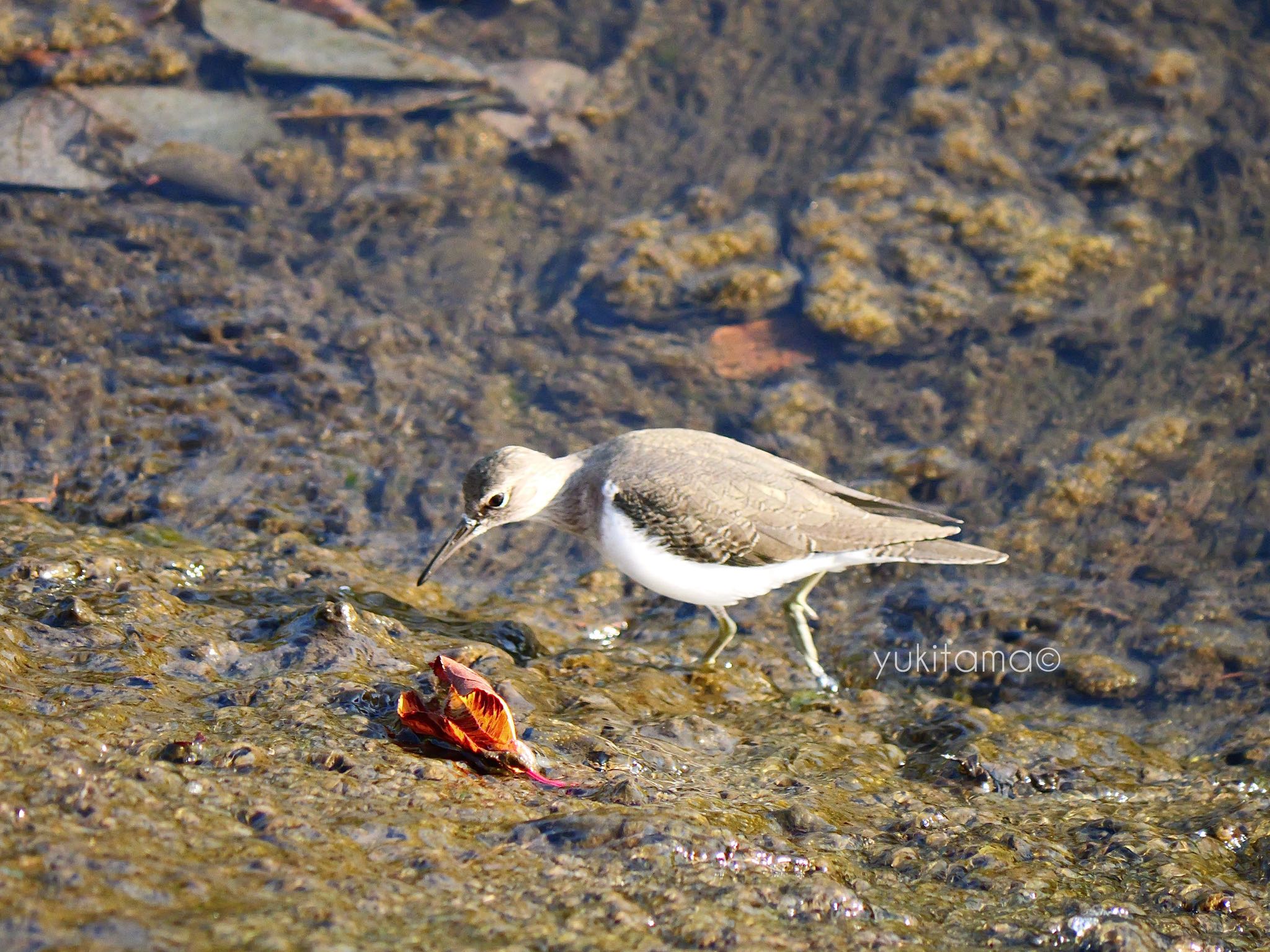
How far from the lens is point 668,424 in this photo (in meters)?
5.85

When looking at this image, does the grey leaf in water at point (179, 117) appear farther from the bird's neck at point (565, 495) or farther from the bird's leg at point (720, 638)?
the bird's leg at point (720, 638)

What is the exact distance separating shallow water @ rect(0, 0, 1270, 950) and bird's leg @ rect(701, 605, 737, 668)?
4.0 inches

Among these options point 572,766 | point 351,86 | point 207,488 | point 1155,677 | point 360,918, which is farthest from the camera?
point 351,86

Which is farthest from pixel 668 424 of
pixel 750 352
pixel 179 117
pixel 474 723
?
pixel 179 117

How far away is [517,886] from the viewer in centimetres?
232

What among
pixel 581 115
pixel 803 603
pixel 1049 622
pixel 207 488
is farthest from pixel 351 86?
pixel 1049 622

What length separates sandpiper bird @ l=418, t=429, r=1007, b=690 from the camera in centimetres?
428

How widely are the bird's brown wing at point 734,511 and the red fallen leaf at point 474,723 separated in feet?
4.95

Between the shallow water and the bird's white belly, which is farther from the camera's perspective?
the bird's white belly

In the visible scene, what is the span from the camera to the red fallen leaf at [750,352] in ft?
20.4

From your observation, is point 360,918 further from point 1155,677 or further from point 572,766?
point 1155,677

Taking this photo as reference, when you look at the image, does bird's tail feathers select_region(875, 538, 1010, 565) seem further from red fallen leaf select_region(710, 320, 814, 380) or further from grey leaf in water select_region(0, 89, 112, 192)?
grey leaf in water select_region(0, 89, 112, 192)

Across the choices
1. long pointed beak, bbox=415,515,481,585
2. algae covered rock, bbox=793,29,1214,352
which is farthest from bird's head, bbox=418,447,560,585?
algae covered rock, bbox=793,29,1214,352

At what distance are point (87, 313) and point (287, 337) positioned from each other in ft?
3.32
